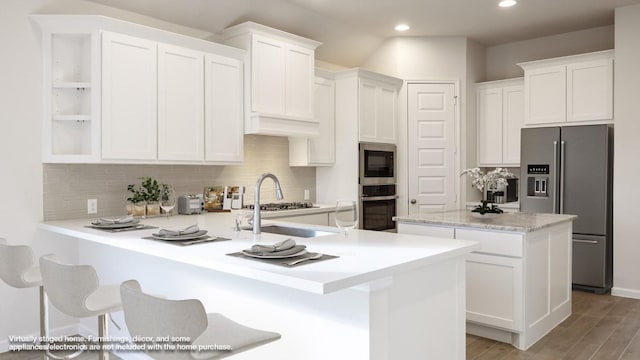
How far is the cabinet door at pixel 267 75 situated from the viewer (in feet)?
14.0

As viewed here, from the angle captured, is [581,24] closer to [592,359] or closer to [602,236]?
[602,236]

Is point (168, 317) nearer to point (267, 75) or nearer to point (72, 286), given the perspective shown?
point (72, 286)

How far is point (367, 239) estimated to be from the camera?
2.40m

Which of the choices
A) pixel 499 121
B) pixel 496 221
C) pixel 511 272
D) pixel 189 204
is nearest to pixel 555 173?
pixel 499 121

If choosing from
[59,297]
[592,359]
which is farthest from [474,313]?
[59,297]

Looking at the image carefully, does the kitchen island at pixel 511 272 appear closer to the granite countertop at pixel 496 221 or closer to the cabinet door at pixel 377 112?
the granite countertop at pixel 496 221

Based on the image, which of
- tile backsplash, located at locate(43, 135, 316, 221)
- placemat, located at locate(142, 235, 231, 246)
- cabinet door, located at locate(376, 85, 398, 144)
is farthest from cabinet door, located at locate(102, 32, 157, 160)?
cabinet door, located at locate(376, 85, 398, 144)

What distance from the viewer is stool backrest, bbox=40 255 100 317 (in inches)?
73.7

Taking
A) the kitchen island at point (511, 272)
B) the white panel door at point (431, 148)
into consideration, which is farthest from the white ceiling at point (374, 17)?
the kitchen island at point (511, 272)

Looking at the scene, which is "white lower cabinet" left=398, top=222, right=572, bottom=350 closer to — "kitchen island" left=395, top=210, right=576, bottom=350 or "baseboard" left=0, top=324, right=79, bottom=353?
"kitchen island" left=395, top=210, right=576, bottom=350

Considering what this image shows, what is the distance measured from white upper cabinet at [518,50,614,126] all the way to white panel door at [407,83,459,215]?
0.94m

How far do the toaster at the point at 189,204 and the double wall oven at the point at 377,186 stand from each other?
5.98ft

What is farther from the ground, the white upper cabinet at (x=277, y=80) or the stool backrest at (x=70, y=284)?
the white upper cabinet at (x=277, y=80)

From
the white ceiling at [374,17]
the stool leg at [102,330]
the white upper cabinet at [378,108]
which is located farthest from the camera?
the white upper cabinet at [378,108]
